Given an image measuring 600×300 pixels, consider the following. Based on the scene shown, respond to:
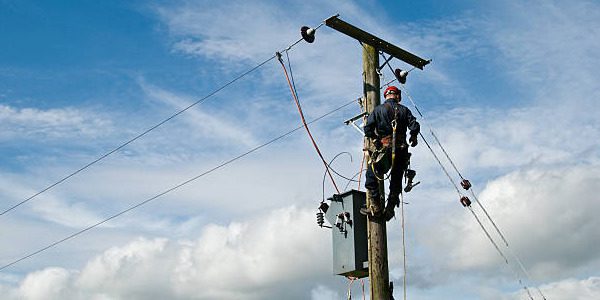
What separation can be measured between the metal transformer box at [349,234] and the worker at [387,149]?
1.50 feet

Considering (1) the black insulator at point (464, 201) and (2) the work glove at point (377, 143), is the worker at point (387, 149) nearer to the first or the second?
(2) the work glove at point (377, 143)

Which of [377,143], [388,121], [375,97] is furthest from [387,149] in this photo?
[375,97]

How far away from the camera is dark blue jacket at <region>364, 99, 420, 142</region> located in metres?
7.90

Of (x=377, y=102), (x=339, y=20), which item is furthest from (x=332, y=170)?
(x=339, y=20)

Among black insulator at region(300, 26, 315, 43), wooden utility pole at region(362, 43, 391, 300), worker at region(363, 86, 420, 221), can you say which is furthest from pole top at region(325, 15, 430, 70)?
worker at region(363, 86, 420, 221)

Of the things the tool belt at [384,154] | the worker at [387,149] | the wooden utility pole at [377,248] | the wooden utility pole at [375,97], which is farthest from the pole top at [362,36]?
the tool belt at [384,154]

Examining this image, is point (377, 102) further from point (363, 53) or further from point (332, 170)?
point (332, 170)

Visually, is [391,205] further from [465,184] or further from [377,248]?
[465,184]

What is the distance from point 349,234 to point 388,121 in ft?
4.96

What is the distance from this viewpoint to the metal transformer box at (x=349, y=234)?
326 inches

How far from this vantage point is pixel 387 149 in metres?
7.88

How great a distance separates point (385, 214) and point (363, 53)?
224 cm

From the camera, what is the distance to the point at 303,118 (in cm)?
952

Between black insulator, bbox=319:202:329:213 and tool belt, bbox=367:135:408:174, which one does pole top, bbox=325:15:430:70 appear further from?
black insulator, bbox=319:202:329:213
